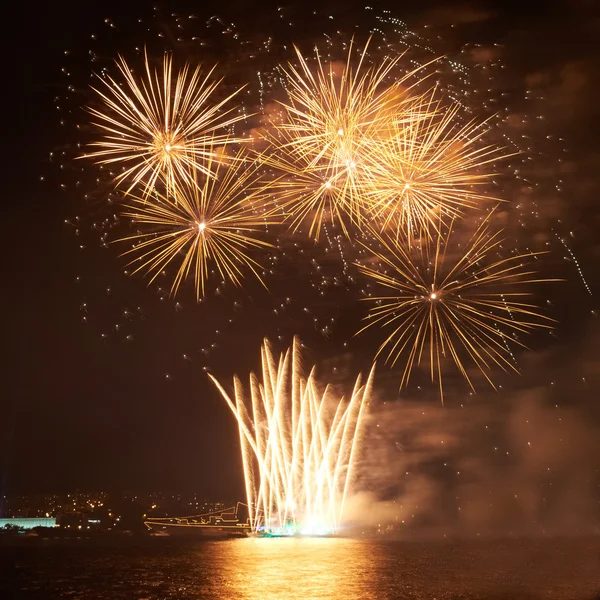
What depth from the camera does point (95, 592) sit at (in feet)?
156

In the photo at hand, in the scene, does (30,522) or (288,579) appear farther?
(30,522)

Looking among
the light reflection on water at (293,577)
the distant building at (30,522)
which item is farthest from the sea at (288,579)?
the distant building at (30,522)

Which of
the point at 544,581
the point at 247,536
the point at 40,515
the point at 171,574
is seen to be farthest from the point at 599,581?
the point at 40,515

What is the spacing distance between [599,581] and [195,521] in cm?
12692

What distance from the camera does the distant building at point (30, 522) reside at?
146m

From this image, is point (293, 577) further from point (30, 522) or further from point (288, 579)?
point (30, 522)

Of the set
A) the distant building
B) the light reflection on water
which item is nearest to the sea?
the light reflection on water

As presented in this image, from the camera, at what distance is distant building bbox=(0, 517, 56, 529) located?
146 metres

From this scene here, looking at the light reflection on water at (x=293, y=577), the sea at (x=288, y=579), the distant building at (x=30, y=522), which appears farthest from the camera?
the distant building at (x=30, y=522)

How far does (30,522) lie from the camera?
148625 mm

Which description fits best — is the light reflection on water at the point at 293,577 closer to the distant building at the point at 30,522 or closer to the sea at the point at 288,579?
the sea at the point at 288,579

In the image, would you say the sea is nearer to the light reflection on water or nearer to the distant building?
the light reflection on water

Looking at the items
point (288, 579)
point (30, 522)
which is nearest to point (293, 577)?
point (288, 579)

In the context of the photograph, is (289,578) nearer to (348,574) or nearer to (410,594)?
(348,574)
